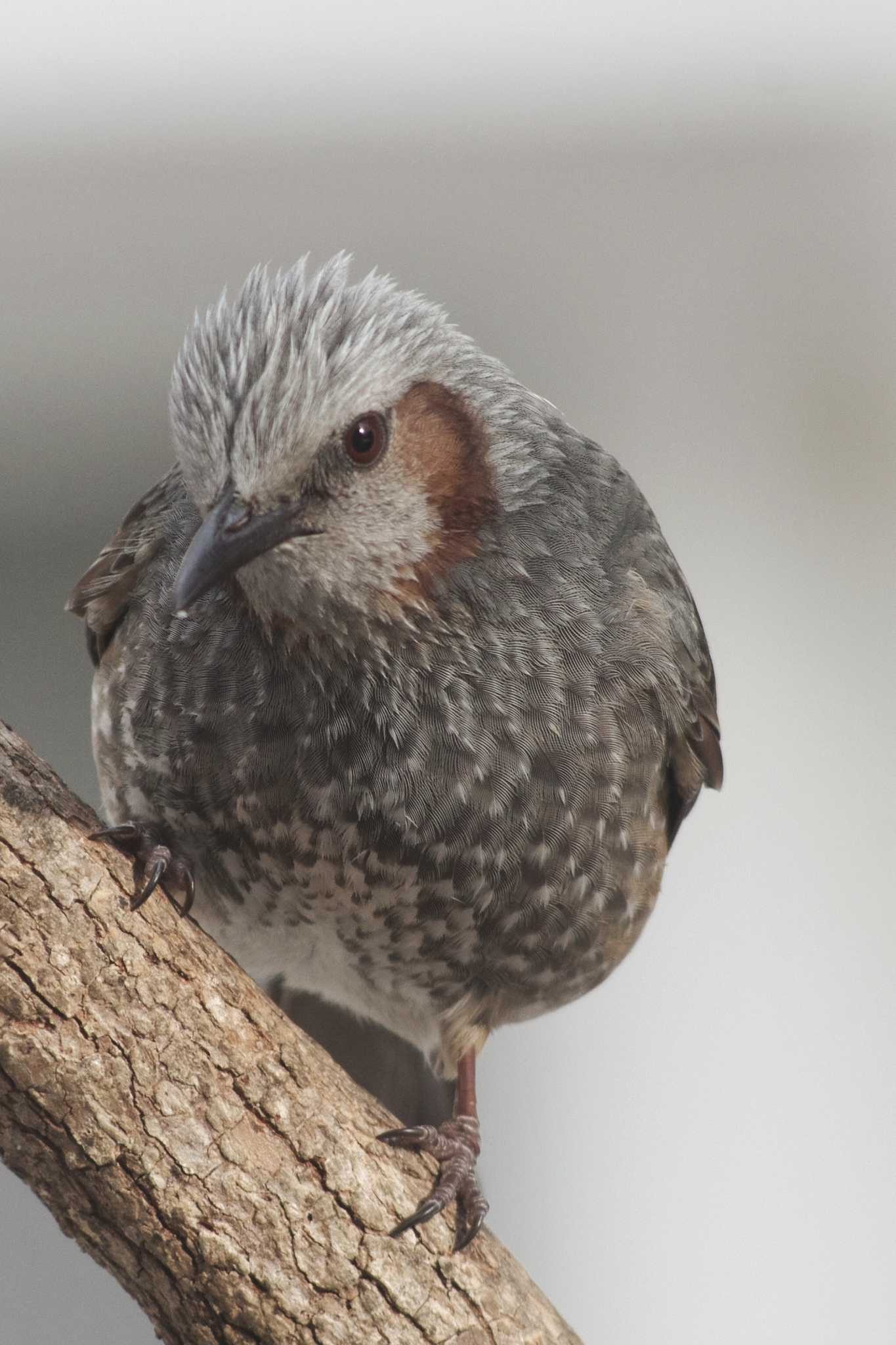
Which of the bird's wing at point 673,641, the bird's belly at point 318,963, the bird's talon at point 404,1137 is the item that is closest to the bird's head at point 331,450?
the bird's wing at point 673,641

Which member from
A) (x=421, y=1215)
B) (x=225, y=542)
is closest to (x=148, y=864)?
(x=225, y=542)

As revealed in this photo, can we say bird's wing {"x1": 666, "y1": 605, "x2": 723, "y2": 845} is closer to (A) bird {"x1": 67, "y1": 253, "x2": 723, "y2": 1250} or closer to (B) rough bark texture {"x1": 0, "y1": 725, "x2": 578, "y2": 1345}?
(A) bird {"x1": 67, "y1": 253, "x2": 723, "y2": 1250}

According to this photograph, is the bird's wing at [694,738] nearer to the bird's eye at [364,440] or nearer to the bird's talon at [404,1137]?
the bird's eye at [364,440]

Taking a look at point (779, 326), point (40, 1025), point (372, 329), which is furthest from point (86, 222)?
point (40, 1025)

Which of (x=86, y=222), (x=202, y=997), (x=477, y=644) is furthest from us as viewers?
(x=86, y=222)

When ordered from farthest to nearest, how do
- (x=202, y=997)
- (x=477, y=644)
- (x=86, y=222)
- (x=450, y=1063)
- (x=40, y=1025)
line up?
(x=86, y=222) → (x=450, y=1063) → (x=477, y=644) → (x=202, y=997) → (x=40, y=1025)

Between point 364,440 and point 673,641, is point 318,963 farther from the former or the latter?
point 364,440

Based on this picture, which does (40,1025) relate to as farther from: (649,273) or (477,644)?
(649,273)

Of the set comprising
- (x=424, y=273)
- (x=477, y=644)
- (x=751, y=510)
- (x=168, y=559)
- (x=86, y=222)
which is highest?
(x=751, y=510)
